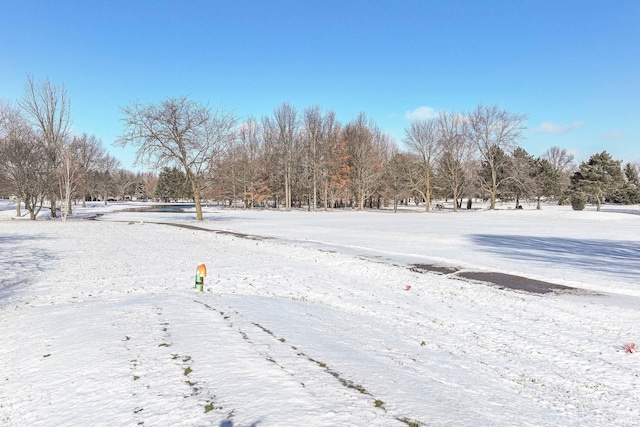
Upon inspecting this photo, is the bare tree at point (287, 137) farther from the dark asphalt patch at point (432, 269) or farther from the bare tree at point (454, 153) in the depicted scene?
the dark asphalt patch at point (432, 269)

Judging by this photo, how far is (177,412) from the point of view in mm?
3242

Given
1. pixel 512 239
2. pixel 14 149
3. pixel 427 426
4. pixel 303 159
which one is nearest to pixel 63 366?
pixel 427 426

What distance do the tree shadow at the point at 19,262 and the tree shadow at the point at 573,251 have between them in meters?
16.7

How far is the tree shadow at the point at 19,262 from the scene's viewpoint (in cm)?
1031

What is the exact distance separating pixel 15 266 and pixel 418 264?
13715 mm

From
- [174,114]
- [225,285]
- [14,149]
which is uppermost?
[174,114]

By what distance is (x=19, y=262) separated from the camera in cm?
1300

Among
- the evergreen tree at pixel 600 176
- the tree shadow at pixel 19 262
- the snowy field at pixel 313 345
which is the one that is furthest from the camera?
the evergreen tree at pixel 600 176

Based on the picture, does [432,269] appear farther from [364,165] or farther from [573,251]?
[364,165]

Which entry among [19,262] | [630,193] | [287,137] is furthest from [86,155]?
[630,193]

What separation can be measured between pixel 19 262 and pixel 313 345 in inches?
508

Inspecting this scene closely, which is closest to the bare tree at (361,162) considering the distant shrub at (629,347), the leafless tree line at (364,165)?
the leafless tree line at (364,165)

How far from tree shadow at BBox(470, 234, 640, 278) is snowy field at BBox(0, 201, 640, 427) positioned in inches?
12.4

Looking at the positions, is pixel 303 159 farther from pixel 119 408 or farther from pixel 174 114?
pixel 119 408
